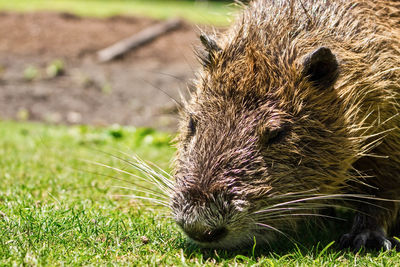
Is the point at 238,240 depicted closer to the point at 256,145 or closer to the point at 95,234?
the point at 256,145

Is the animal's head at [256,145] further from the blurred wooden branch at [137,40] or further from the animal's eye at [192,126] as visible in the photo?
the blurred wooden branch at [137,40]

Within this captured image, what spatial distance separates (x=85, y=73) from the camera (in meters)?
11.0

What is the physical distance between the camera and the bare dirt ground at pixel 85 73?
9.03m

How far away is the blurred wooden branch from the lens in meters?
12.6

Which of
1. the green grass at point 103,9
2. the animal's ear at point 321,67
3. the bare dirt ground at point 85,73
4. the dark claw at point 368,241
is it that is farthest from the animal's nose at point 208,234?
the green grass at point 103,9

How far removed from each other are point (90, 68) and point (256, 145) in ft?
30.0

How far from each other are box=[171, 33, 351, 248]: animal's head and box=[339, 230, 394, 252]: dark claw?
32 cm

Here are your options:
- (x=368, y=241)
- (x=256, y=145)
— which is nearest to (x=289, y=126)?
(x=256, y=145)

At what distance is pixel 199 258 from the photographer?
264 centimetres

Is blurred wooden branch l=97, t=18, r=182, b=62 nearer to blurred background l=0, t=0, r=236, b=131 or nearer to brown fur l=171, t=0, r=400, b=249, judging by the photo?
blurred background l=0, t=0, r=236, b=131

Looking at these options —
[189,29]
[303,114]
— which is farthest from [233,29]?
[189,29]

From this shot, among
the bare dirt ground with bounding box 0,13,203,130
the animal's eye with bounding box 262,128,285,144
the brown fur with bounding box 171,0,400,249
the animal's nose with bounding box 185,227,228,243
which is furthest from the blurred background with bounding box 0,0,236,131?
the animal's nose with bounding box 185,227,228,243

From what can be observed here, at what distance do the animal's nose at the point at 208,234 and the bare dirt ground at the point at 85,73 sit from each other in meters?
3.84

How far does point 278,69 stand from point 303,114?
30 cm
